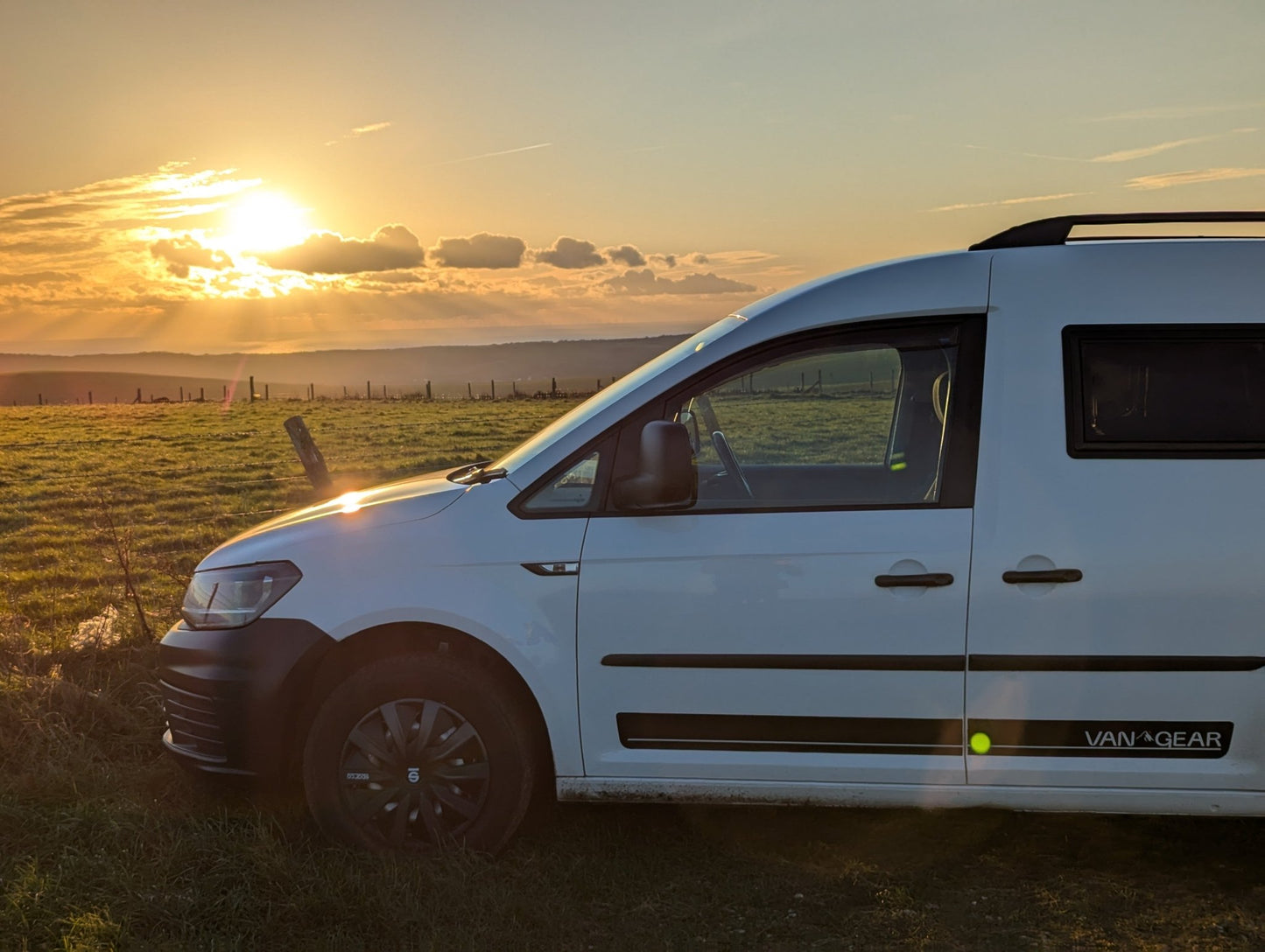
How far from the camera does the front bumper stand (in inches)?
155

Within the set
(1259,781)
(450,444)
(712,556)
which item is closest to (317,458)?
(712,556)

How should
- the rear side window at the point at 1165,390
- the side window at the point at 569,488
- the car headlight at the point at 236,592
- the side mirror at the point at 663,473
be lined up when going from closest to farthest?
the side mirror at the point at 663,473
the rear side window at the point at 1165,390
the side window at the point at 569,488
the car headlight at the point at 236,592

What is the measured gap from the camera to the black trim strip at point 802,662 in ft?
11.9

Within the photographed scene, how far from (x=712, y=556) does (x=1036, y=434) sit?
3.75ft

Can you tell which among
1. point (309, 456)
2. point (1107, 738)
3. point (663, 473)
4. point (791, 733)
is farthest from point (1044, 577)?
point (309, 456)

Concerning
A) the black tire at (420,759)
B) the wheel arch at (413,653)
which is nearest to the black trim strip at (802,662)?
the wheel arch at (413,653)

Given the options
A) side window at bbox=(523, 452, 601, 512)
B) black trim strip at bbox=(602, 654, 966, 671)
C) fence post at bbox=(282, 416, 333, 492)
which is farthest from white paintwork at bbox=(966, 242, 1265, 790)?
fence post at bbox=(282, 416, 333, 492)

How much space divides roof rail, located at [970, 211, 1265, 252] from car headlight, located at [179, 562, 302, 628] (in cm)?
274

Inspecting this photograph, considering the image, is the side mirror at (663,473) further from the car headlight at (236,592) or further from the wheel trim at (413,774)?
the car headlight at (236,592)

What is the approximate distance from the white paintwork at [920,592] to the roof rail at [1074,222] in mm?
105

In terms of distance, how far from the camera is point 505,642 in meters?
3.81

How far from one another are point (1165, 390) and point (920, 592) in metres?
1.08

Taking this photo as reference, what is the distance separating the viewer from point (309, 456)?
819 cm

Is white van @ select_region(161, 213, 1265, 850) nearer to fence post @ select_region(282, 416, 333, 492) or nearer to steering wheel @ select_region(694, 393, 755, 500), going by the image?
steering wheel @ select_region(694, 393, 755, 500)
